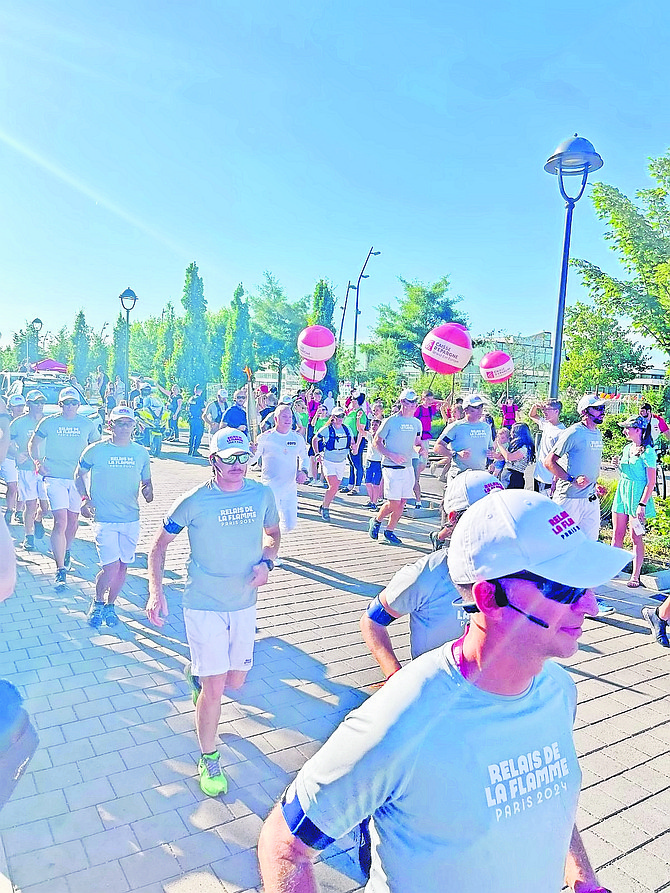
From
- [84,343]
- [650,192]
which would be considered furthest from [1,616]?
[84,343]

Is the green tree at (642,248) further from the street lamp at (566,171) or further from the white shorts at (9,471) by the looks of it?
the white shorts at (9,471)

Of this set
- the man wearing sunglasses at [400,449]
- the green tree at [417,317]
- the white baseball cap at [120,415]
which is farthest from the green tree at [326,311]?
the white baseball cap at [120,415]

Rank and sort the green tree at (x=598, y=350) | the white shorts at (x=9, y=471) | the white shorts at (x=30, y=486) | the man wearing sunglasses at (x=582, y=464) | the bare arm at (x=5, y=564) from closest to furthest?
1. the bare arm at (x=5, y=564)
2. the man wearing sunglasses at (x=582, y=464)
3. the white shorts at (x=30, y=486)
4. the white shorts at (x=9, y=471)
5. the green tree at (x=598, y=350)

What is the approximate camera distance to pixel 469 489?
298cm

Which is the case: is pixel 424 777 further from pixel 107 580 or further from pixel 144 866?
pixel 107 580

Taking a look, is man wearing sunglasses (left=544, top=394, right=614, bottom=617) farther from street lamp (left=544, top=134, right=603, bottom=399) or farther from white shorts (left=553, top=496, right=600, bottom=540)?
street lamp (left=544, top=134, right=603, bottom=399)

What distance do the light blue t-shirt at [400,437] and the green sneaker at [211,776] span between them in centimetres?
581

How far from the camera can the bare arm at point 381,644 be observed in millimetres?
2617

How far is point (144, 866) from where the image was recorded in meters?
2.88

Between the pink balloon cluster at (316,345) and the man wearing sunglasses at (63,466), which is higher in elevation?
the pink balloon cluster at (316,345)

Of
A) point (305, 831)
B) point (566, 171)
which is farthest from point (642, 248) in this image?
point (305, 831)

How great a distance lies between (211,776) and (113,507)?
2884 mm

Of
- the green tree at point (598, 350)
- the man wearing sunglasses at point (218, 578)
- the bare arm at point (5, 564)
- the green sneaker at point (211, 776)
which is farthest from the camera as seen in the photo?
the green tree at point (598, 350)

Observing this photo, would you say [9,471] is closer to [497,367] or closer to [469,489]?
[469,489]
